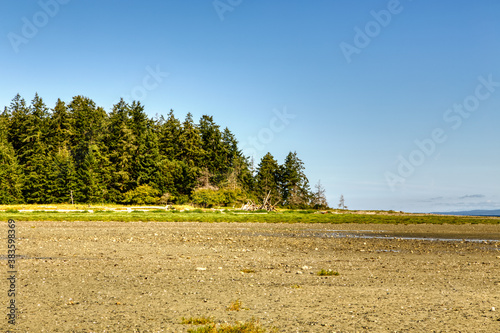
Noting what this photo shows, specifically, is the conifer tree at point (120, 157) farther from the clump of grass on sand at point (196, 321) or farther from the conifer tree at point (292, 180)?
the clump of grass on sand at point (196, 321)

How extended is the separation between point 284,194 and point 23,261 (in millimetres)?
Answer: 93212

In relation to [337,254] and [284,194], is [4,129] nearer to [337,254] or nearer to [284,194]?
[284,194]

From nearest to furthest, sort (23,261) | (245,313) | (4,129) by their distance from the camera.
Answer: (245,313) < (23,261) < (4,129)

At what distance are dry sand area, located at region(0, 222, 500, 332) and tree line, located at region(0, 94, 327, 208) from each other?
207ft

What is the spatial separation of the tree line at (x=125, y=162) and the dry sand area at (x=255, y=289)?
63.1 metres

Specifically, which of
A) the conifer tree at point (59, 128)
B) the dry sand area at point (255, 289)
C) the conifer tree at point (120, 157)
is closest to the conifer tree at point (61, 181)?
the conifer tree at point (120, 157)

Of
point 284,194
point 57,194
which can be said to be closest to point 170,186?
point 57,194

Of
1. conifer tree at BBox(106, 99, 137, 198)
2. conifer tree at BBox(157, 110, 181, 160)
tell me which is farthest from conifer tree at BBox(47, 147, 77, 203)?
conifer tree at BBox(157, 110, 181, 160)

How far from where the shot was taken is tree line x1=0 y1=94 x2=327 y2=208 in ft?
266

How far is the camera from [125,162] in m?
91.8

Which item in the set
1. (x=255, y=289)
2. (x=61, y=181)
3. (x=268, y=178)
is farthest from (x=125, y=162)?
(x=255, y=289)

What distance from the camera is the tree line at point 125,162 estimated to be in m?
81.0

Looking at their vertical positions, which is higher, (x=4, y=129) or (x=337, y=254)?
(x=4, y=129)

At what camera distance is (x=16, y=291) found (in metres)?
9.92
